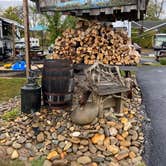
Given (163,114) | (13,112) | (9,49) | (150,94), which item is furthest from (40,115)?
(9,49)

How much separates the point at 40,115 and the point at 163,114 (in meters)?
2.64

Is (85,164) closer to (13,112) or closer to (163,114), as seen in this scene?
(13,112)

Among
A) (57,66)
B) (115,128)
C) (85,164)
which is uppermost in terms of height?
(57,66)

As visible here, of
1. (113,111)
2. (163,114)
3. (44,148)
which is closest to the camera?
(44,148)

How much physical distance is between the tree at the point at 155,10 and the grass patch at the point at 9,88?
3663cm

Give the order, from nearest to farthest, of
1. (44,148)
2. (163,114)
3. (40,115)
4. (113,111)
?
(44,148) < (40,115) < (113,111) < (163,114)

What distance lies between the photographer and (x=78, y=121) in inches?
168

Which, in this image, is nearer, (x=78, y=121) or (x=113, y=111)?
(x=78, y=121)

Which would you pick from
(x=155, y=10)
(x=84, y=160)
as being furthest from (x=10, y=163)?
(x=155, y=10)

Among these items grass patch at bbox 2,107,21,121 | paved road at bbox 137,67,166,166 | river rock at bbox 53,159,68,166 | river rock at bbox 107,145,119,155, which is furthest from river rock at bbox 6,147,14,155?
paved road at bbox 137,67,166,166

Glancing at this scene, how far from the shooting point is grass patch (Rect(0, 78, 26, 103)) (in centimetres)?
668

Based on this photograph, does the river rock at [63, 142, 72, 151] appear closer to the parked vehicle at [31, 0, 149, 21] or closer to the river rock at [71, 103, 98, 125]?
the river rock at [71, 103, 98, 125]

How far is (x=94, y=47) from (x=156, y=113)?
1888 millimetres

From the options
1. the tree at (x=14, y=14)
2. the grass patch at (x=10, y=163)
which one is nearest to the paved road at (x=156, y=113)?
the grass patch at (x=10, y=163)
